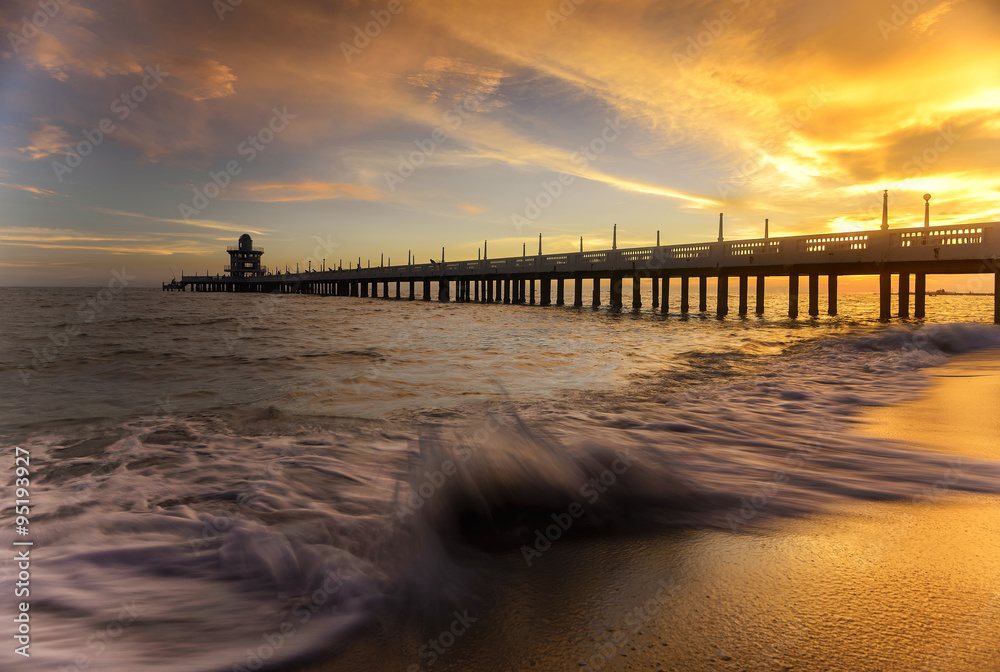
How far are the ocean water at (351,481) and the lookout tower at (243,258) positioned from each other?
130933 mm

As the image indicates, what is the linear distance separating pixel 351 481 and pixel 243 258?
14074cm

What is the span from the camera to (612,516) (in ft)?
10.9

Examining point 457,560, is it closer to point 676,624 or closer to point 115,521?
point 676,624


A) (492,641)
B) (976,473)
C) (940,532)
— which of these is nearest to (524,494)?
(492,641)

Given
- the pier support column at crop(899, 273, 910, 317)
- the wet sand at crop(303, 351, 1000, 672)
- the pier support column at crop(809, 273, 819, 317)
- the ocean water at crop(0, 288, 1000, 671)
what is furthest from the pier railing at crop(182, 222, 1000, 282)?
the wet sand at crop(303, 351, 1000, 672)

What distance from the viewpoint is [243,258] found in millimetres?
128125

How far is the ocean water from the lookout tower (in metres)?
131

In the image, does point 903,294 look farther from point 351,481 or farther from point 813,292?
point 351,481

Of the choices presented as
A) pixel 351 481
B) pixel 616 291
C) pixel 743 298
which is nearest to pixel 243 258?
pixel 616 291

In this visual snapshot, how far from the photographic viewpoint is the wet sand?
1817 millimetres

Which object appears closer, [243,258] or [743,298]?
[743,298]

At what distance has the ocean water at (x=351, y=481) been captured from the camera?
2.38 m

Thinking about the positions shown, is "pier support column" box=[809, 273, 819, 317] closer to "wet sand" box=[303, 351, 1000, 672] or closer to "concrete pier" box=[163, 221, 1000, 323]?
"concrete pier" box=[163, 221, 1000, 323]

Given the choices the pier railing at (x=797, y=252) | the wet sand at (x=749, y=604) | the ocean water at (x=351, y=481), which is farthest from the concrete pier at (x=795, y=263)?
the wet sand at (x=749, y=604)
